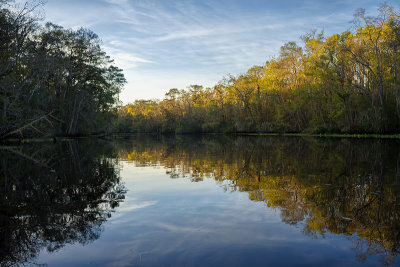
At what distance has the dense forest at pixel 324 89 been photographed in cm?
3584

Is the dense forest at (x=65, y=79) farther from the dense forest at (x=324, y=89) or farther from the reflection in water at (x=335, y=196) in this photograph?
the dense forest at (x=324, y=89)

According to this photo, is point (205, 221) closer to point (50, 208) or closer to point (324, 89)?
point (50, 208)

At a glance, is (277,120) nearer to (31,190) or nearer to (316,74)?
(316,74)

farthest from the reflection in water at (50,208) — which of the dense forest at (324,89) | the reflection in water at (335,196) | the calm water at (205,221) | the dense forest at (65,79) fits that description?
the dense forest at (324,89)

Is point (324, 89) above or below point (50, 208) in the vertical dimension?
above

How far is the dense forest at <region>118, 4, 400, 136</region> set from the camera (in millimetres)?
35844

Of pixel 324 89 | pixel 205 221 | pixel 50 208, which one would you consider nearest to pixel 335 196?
pixel 205 221

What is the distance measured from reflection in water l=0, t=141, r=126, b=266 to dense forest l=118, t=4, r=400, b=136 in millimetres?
33789

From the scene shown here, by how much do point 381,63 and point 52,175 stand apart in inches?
1569

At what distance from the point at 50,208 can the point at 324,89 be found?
151 feet

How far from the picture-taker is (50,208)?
22.0 feet

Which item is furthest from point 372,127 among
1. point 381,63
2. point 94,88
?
point 94,88

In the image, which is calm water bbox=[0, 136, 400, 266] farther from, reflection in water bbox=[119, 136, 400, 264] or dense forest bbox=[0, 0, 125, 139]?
dense forest bbox=[0, 0, 125, 139]

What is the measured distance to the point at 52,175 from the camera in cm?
1088
